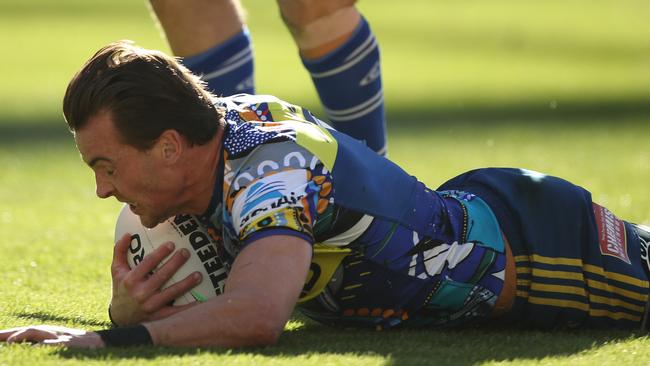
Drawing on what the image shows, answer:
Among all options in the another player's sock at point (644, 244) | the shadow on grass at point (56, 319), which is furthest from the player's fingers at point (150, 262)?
the another player's sock at point (644, 244)

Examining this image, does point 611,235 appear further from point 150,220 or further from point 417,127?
point 417,127

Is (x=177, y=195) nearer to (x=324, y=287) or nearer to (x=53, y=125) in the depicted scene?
(x=324, y=287)

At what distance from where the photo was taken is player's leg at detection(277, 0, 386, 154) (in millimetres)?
4359

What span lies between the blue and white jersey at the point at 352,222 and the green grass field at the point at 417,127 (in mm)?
96

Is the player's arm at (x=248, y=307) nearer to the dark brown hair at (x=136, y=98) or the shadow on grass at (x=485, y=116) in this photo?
the dark brown hair at (x=136, y=98)

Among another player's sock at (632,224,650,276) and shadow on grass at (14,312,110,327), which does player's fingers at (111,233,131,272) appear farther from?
another player's sock at (632,224,650,276)

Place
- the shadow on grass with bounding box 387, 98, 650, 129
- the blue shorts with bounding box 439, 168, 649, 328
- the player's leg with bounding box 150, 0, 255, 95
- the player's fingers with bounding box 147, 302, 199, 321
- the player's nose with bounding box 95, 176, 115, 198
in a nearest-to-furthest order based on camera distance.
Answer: the player's nose with bounding box 95, 176, 115, 198 → the player's fingers with bounding box 147, 302, 199, 321 → the blue shorts with bounding box 439, 168, 649, 328 → the player's leg with bounding box 150, 0, 255, 95 → the shadow on grass with bounding box 387, 98, 650, 129

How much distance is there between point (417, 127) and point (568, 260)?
5.17 metres

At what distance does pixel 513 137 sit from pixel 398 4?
39.7 feet

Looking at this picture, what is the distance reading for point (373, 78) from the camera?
14.8 feet

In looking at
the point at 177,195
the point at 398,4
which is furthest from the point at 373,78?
the point at 398,4

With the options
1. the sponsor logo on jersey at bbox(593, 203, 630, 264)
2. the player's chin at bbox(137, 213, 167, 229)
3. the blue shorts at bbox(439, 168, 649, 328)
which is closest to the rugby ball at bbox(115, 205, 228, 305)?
the player's chin at bbox(137, 213, 167, 229)

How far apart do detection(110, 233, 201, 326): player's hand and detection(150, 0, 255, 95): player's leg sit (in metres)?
1.47

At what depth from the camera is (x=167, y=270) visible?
3.13 meters
